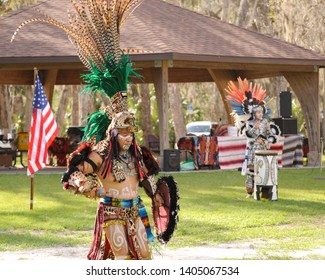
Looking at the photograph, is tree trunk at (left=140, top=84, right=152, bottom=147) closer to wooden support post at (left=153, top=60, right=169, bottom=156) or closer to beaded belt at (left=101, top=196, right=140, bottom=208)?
wooden support post at (left=153, top=60, right=169, bottom=156)

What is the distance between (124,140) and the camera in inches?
300

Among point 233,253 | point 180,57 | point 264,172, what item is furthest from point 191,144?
point 233,253

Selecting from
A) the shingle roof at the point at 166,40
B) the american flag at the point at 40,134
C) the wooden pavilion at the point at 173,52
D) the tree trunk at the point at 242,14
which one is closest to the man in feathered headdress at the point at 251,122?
the american flag at the point at 40,134

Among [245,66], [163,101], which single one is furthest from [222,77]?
[163,101]

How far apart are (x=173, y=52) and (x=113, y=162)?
50.7ft

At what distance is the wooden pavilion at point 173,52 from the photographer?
925 inches

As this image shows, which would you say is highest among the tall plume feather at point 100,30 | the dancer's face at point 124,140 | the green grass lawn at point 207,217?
the tall plume feather at point 100,30

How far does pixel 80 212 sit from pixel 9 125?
27886 mm

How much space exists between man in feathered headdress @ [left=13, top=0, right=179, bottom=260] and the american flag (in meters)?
6.82

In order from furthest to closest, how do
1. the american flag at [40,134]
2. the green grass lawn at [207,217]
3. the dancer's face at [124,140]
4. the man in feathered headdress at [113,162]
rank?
the american flag at [40,134] → the green grass lawn at [207,217] → the dancer's face at [124,140] → the man in feathered headdress at [113,162]

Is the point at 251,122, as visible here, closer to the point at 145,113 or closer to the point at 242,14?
the point at 145,113

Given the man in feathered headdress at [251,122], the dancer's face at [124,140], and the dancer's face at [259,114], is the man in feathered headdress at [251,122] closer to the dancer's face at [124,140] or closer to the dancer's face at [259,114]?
the dancer's face at [259,114]

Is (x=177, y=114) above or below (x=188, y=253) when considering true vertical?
above

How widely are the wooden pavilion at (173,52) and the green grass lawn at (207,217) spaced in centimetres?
454
